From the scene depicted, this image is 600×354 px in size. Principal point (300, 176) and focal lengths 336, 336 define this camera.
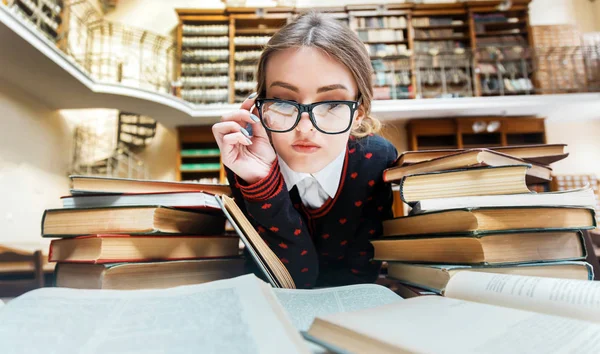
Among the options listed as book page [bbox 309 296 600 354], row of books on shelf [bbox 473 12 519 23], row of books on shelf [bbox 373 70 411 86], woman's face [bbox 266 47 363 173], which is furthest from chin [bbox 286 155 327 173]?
row of books on shelf [bbox 473 12 519 23]

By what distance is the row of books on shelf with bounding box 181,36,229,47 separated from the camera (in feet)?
16.6

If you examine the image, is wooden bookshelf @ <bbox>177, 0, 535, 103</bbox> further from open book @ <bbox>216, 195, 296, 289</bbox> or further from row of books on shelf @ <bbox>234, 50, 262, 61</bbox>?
open book @ <bbox>216, 195, 296, 289</bbox>

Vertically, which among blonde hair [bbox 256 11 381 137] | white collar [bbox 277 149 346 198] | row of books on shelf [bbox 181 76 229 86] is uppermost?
row of books on shelf [bbox 181 76 229 86]

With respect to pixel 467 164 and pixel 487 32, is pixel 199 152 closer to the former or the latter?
pixel 467 164

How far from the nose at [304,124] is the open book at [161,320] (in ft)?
0.96

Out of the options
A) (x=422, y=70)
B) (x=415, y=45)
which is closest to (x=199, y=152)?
(x=422, y=70)

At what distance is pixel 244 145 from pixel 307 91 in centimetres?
15

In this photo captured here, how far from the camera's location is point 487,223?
0.47 metres

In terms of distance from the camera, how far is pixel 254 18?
198 inches

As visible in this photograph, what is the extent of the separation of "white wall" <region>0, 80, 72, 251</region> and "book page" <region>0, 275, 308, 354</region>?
409 centimetres

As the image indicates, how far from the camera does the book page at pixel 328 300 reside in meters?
0.37

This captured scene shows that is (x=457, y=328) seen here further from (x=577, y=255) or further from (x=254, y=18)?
(x=254, y=18)

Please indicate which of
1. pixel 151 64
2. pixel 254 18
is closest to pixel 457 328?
pixel 254 18

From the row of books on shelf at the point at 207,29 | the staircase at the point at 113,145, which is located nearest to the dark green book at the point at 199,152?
the staircase at the point at 113,145
